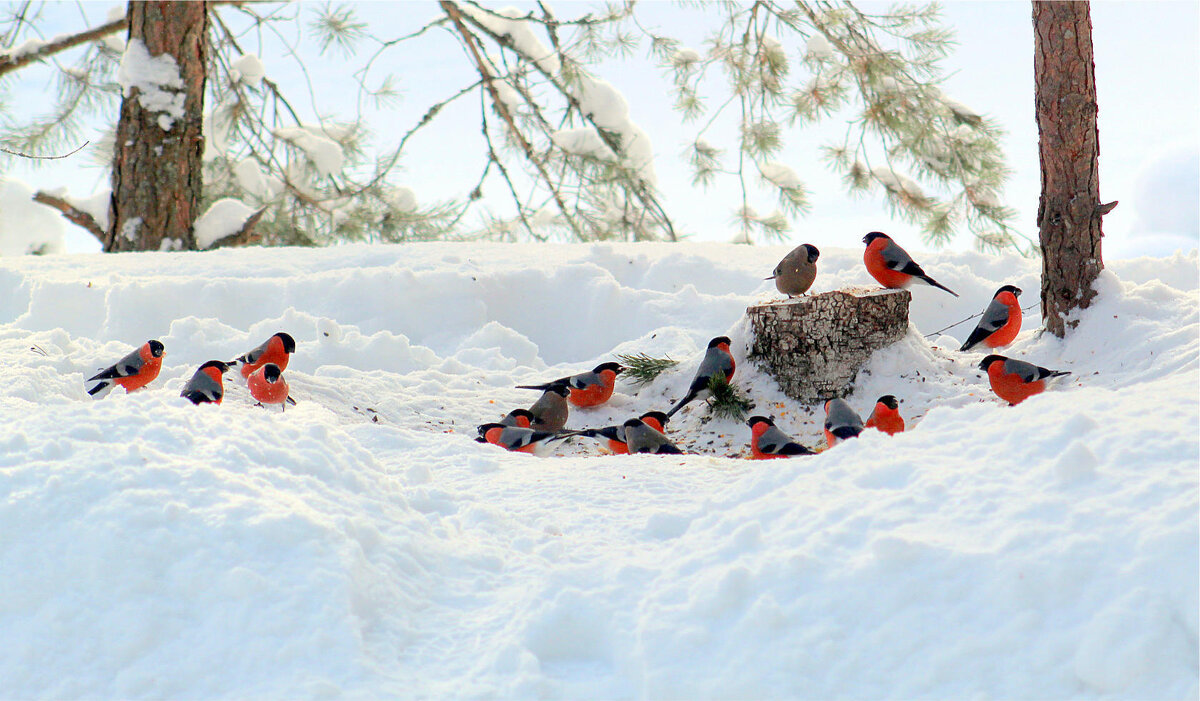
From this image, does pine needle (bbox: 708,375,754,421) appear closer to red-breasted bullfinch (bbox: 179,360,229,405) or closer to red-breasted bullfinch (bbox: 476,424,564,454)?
red-breasted bullfinch (bbox: 476,424,564,454)

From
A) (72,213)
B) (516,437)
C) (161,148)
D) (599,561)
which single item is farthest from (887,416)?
(72,213)

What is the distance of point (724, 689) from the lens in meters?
1.58

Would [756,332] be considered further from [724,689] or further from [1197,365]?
[724,689]

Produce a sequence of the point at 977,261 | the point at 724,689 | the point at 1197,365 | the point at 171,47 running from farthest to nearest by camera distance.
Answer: the point at 171,47
the point at 977,261
the point at 1197,365
the point at 724,689

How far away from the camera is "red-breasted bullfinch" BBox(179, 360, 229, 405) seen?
3.75 m

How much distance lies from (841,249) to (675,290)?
4.78 ft

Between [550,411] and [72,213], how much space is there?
659 cm

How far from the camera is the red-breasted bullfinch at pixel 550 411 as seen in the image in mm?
4434

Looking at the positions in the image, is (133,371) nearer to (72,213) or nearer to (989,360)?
(989,360)

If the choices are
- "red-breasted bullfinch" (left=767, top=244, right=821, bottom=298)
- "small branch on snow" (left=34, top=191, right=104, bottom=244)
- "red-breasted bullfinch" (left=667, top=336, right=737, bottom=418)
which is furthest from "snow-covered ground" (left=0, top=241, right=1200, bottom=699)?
"small branch on snow" (left=34, top=191, right=104, bottom=244)

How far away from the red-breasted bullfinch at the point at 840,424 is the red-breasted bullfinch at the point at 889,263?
1.22 metres

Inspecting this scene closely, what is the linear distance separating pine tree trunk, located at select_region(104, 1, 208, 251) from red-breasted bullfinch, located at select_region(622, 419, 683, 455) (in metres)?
5.90

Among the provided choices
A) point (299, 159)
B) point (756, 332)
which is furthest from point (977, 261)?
point (299, 159)

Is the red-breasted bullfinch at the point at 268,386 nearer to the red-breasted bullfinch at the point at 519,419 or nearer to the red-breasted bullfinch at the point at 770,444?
the red-breasted bullfinch at the point at 519,419
